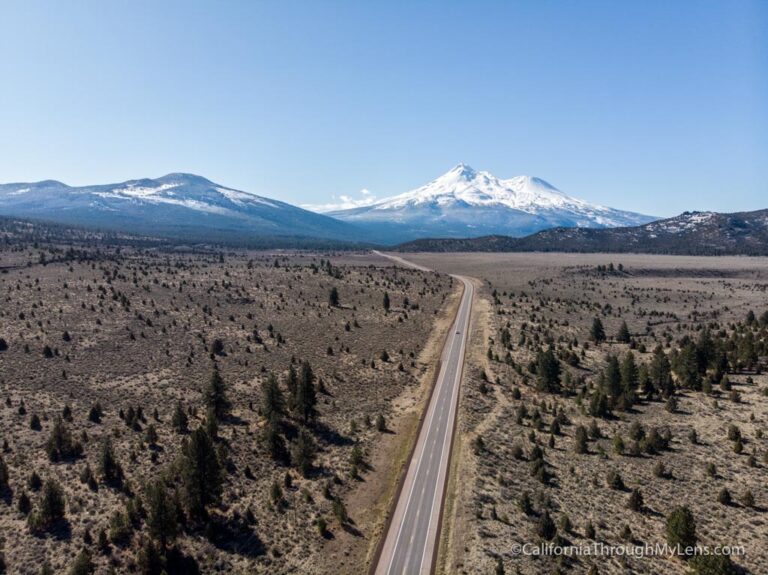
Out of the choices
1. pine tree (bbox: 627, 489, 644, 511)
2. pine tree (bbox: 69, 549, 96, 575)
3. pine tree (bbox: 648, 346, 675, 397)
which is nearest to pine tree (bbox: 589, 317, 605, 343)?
pine tree (bbox: 648, 346, 675, 397)

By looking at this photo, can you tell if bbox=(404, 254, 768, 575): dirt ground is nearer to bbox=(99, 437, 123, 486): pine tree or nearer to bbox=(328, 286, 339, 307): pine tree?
bbox=(99, 437, 123, 486): pine tree

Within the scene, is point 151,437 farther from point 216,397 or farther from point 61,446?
point 216,397

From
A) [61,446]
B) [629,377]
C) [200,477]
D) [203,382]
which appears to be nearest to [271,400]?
[200,477]

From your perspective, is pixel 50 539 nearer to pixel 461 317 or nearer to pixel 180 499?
pixel 180 499

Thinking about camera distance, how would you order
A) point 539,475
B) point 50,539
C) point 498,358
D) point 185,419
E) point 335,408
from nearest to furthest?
point 50,539, point 539,475, point 185,419, point 335,408, point 498,358

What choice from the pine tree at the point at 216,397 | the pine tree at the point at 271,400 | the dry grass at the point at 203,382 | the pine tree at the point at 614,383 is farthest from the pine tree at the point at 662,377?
the pine tree at the point at 216,397

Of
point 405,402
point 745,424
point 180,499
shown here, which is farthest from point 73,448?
point 745,424
